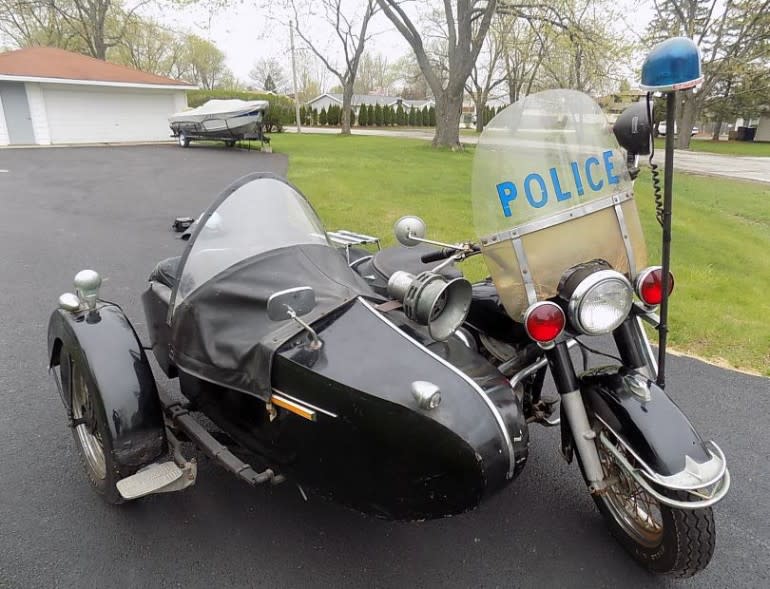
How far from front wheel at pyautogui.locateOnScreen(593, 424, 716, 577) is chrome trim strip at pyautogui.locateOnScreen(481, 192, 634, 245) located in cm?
98

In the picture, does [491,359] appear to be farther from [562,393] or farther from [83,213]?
[83,213]

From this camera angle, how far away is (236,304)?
214 centimetres

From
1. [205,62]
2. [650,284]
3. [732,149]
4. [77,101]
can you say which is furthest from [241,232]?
[205,62]

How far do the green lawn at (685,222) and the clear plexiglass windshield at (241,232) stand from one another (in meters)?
3.84

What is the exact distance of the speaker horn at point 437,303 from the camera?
1.81 meters

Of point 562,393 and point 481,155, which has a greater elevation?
point 481,155

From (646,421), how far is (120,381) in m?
2.23

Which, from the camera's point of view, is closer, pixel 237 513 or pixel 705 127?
pixel 237 513

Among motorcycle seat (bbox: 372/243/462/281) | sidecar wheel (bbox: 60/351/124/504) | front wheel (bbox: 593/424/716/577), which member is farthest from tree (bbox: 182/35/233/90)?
front wheel (bbox: 593/424/716/577)

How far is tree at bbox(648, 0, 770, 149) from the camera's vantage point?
29875 millimetres

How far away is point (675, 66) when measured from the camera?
1.85 m

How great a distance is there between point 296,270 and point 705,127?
67272mm

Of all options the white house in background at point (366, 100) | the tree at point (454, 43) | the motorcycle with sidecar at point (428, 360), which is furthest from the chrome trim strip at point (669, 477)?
the white house in background at point (366, 100)

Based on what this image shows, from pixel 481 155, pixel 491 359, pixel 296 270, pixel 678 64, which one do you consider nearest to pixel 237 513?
pixel 296 270
